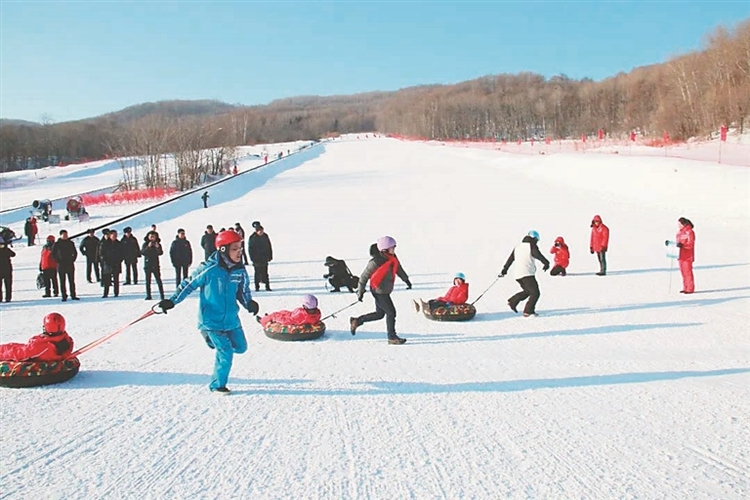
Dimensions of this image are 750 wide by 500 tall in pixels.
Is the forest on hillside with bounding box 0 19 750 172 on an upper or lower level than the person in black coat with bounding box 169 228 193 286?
upper

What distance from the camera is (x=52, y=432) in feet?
17.7

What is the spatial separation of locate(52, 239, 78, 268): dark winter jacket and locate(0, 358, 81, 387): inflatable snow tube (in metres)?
7.25

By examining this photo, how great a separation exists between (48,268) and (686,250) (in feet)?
46.0

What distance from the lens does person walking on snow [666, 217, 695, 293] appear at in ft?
39.2

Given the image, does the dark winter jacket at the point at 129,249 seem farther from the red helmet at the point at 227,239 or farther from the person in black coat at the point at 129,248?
the red helmet at the point at 227,239

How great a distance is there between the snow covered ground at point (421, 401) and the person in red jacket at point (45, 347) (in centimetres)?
37

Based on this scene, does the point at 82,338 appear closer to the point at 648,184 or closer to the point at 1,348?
the point at 1,348

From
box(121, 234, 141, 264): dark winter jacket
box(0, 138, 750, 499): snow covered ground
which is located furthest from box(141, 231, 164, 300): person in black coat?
box(121, 234, 141, 264): dark winter jacket

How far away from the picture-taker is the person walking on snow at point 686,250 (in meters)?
11.9

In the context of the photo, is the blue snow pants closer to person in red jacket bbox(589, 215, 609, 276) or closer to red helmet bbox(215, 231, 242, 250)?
red helmet bbox(215, 231, 242, 250)

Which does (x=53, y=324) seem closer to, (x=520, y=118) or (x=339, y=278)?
(x=339, y=278)

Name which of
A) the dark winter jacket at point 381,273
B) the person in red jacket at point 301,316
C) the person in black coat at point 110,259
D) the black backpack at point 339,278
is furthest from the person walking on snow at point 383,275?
the person in black coat at point 110,259

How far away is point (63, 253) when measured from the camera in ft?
43.2

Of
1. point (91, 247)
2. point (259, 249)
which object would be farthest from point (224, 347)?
point (91, 247)
